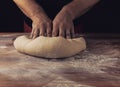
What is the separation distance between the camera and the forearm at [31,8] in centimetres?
119

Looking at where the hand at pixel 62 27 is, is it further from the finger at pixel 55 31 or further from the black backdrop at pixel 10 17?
the black backdrop at pixel 10 17

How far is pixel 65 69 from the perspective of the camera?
36.9 inches

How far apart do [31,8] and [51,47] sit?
0.94 ft

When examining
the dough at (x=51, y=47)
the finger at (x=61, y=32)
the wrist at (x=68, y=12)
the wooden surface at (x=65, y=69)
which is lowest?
the wooden surface at (x=65, y=69)

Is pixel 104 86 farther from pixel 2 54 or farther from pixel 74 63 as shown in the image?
pixel 2 54

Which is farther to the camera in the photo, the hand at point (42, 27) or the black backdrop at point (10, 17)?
the black backdrop at point (10, 17)

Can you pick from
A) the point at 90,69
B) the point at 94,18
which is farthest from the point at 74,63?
the point at 94,18

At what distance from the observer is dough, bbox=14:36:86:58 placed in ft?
3.39

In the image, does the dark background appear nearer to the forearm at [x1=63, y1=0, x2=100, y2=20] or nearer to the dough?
the forearm at [x1=63, y1=0, x2=100, y2=20]

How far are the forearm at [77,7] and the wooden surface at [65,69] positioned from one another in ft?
0.62

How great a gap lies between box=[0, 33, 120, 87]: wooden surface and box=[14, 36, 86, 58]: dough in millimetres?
21

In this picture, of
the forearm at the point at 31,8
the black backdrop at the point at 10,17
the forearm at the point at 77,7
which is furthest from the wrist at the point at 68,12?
the black backdrop at the point at 10,17

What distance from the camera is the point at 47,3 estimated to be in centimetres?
149

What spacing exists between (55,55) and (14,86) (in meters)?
0.27
